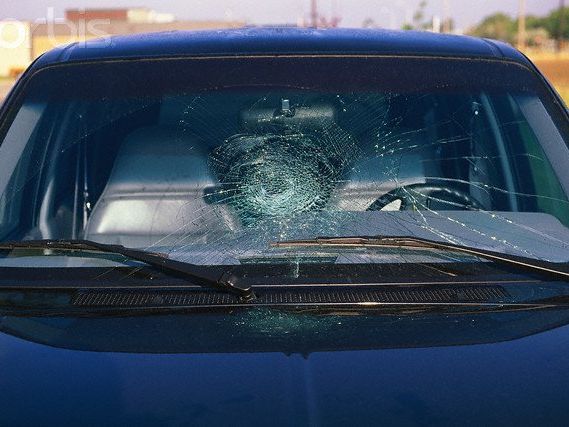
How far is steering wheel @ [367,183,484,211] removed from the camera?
107 inches

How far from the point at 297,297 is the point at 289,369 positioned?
361 millimetres

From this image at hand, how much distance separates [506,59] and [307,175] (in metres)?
0.69

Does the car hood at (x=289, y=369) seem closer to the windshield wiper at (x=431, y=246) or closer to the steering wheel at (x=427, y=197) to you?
the windshield wiper at (x=431, y=246)

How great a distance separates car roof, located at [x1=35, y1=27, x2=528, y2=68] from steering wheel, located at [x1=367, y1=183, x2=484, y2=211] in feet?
1.21

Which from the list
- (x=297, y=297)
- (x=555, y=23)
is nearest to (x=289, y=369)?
(x=297, y=297)

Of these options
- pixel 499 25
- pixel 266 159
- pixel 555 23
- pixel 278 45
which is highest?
pixel 278 45

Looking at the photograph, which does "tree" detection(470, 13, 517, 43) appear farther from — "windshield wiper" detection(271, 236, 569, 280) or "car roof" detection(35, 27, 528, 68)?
"windshield wiper" detection(271, 236, 569, 280)

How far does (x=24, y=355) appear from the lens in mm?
2043

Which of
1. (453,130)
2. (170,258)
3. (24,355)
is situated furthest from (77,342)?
(453,130)

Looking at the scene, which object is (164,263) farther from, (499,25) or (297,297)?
(499,25)

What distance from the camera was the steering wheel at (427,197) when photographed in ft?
8.88

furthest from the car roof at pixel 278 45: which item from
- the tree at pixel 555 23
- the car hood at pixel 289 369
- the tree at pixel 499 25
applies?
the tree at pixel 555 23

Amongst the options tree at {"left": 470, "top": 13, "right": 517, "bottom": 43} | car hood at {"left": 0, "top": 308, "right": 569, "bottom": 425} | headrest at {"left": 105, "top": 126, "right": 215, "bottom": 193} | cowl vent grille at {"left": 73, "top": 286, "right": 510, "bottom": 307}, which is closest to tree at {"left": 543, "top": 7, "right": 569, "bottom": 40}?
tree at {"left": 470, "top": 13, "right": 517, "bottom": 43}

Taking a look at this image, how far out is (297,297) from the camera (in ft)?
7.42
